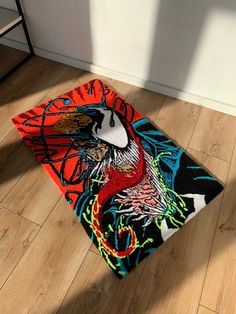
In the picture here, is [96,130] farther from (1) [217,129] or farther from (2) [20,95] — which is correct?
(1) [217,129]

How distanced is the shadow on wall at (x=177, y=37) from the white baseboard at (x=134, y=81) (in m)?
0.03

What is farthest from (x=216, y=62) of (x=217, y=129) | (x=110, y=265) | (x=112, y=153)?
(x=110, y=265)

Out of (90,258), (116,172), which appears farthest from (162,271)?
(116,172)

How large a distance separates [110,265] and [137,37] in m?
1.22

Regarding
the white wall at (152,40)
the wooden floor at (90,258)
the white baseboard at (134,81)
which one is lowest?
the white baseboard at (134,81)

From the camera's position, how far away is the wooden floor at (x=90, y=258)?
1027 mm

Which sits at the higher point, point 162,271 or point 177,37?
point 177,37

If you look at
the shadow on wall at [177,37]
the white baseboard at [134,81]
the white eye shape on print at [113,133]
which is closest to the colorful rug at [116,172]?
the white eye shape on print at [113,133]

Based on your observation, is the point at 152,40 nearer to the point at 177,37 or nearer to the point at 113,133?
the point at 177,37

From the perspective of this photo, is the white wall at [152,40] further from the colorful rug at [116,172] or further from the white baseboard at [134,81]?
the colorful rug at [116,172]

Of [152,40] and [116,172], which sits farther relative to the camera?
[152,40]

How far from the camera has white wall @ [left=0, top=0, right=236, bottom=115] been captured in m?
1.36

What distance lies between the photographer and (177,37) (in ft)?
4.81

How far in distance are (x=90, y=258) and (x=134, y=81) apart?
1148 millimetres
